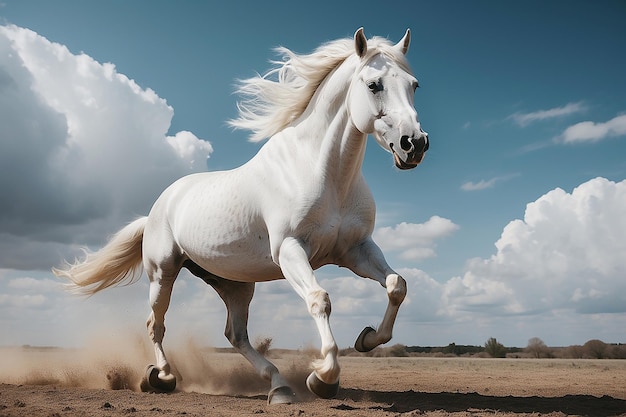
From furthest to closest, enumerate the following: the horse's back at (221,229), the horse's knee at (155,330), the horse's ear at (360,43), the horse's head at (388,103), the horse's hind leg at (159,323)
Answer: the horse's knee at (155,330) → the horse's hind leg at (159,323) → the horse's back at (221,229) → the horse's ear at (360,43) → the horse's head at (388,103)

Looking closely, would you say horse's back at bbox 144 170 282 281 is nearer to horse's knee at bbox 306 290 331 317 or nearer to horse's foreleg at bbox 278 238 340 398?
horse's foreleg at bbox 278 238 340 398

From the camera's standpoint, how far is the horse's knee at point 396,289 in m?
5.20

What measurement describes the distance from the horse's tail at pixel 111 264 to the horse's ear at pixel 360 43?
4527 millimetres

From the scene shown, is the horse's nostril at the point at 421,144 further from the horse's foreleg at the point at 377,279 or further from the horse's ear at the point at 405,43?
the horse's ear at the point at 405,43

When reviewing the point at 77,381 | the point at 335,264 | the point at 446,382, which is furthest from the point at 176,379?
the point at 446,382

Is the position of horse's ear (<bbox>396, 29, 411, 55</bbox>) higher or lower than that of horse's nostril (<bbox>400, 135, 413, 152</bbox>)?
higher

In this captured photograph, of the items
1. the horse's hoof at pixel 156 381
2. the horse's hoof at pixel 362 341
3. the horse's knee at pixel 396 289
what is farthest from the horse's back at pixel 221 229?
the horse's hoof at pixel 156 381

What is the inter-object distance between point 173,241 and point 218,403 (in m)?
2.23

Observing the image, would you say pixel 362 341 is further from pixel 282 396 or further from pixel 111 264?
pixel 111 264

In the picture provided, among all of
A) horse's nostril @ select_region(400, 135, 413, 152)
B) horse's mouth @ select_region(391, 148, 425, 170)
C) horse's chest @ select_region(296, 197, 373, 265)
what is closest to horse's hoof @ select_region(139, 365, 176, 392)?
horse's chest @ select_region(296, 197, 373, 265)

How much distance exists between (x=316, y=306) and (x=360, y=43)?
2.33 meters

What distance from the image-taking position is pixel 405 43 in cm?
570

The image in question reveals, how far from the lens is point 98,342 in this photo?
943 cm

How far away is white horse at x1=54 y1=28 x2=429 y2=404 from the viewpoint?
198 inches
